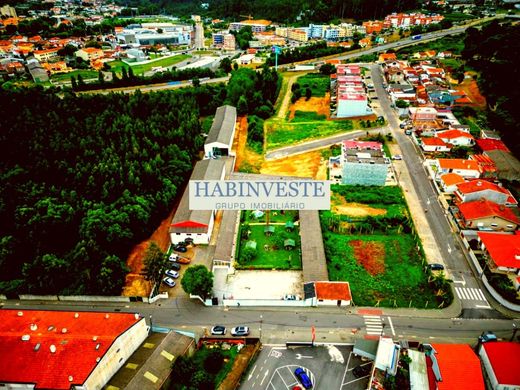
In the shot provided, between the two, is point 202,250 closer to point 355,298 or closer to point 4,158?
point 355,298

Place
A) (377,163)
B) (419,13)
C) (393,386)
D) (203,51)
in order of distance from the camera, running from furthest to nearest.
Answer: (419,13) → (203,51) → (377,163) → (393,386)

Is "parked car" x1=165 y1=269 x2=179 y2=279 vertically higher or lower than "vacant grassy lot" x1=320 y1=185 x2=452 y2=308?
lower

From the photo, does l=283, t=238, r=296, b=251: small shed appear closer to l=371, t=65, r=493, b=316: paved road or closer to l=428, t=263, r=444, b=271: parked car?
l=428, t=263, r=444, b=271: parked car

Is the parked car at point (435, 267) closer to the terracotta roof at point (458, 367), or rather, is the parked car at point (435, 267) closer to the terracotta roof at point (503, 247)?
the terracotta roof at point (503, 247)

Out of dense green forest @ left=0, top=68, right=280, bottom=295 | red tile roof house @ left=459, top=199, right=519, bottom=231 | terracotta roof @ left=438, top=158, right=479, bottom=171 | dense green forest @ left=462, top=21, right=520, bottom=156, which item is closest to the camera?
dense green forest @ left=0, top=68, right=280, bottom=295

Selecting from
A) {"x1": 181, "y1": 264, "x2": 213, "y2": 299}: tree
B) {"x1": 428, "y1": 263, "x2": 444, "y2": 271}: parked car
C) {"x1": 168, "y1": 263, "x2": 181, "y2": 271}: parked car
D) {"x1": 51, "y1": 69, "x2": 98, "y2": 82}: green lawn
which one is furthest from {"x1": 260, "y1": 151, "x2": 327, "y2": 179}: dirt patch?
{"x1": 51, "y1": 69, "x2": 98, "y2": 82}: green lawn

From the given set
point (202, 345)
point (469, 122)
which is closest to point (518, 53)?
point (469, 122)

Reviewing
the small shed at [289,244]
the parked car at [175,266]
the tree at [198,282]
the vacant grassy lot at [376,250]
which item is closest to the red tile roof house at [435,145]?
the vacant grassy lot at [376,250]
